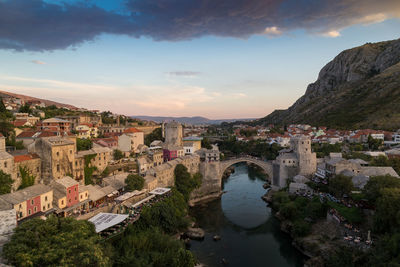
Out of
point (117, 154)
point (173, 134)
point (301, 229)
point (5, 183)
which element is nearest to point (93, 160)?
point (117, 154)

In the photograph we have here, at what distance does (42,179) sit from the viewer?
1734 cm

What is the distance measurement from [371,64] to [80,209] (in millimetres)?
91694

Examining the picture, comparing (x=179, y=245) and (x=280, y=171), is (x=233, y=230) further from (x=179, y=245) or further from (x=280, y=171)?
(x=280, y=171)

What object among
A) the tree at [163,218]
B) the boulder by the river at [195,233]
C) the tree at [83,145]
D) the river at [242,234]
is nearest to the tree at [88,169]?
the tree at [83,145]

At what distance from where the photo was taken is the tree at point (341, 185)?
18984 millimetres

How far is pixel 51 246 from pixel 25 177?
9.39 m

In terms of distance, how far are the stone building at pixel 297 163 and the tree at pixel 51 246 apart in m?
21.1

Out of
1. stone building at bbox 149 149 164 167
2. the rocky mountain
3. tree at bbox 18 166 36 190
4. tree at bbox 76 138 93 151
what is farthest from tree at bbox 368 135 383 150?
tree at bbox 18 166 36 190

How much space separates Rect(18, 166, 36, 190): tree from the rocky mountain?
50265 millimetres

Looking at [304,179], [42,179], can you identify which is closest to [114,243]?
[42,179]

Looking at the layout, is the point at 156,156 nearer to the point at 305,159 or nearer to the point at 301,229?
the point at 305,159

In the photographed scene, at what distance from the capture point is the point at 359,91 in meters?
68.4

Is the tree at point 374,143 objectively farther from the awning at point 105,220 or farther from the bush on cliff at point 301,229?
the awning at point 105,220

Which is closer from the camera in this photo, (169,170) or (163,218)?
(163,218)
